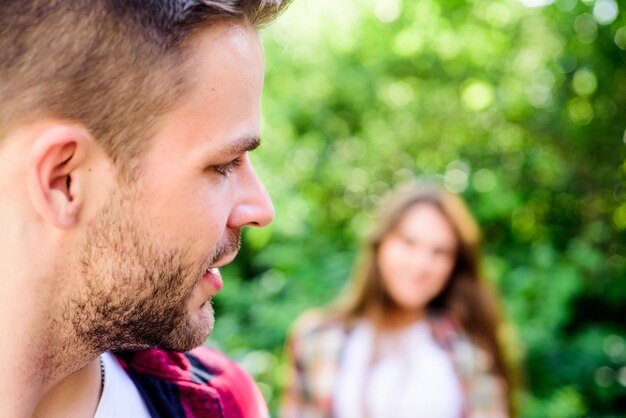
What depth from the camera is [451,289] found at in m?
3.38

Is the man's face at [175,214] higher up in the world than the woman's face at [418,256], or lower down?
higher up

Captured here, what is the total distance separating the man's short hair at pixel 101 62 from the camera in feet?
3.04

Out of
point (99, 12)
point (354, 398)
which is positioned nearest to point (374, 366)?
point (354, 398)

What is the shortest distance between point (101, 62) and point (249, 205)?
316 millimetres

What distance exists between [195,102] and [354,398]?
2257 mm

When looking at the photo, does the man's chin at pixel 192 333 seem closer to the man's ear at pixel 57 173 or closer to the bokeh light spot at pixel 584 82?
the man's ear at pixel 57 173

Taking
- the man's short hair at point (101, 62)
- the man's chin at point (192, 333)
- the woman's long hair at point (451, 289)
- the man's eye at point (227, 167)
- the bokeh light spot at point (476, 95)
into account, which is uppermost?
the man's short hair at point (101, 62)

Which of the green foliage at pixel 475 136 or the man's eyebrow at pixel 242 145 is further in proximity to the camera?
the green foliage at pixel 475 136

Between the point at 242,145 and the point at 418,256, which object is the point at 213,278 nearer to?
Result: the point at 242,145

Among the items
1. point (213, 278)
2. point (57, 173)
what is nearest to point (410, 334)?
point (213, 278)

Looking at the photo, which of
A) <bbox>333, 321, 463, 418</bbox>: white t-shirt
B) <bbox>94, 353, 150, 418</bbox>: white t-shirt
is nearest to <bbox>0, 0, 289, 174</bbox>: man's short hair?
<bbox>94, 353, 150, 418</bbox>: white t-shirt

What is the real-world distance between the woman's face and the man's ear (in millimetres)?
2334

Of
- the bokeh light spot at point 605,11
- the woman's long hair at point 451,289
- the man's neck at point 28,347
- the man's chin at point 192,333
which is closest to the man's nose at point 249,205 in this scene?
the man's chin at point 192,333

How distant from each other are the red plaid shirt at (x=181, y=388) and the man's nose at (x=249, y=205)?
0.32m
